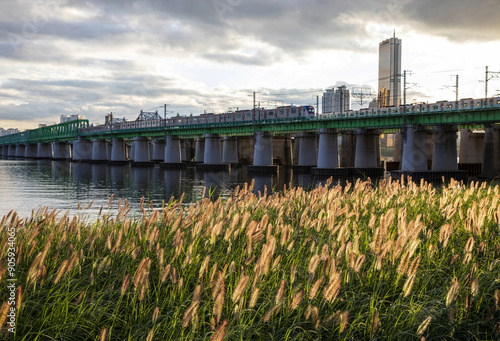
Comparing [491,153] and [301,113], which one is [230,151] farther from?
[491,153]

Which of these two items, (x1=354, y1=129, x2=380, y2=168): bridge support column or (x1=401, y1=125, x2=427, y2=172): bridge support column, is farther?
(x1=354, y1=129, x2=380, y2=168): bridge support column

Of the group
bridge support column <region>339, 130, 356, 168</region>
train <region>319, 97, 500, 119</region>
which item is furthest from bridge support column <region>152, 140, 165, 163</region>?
train <region>319, 97, 500, 119</region>

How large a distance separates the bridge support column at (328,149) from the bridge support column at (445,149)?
72.6 feet

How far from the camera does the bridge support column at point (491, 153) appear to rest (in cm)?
8250

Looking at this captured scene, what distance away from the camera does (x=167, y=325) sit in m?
5.25

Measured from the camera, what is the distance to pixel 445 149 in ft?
253

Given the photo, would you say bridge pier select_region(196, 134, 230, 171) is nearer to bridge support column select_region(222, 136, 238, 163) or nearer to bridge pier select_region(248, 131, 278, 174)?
bridge support column select_region(222, 136, 238, 163)

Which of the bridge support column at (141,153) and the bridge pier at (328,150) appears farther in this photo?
the bridge support column at (141,153)

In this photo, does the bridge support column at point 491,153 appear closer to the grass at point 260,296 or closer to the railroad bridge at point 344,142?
the railroad bridge at point 344,142

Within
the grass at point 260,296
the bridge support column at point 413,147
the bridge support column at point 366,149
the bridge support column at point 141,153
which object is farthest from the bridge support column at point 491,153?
the bridge support column at point 141,153

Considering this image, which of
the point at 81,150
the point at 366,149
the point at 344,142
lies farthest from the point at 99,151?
the point at 366,149

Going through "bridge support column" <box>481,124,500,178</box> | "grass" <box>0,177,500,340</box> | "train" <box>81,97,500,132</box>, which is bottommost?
"grass" <box>0,177,500,340</box>

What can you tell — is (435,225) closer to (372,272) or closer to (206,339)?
(372,272)

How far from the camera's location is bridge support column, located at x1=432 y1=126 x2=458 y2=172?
76.6 meters
